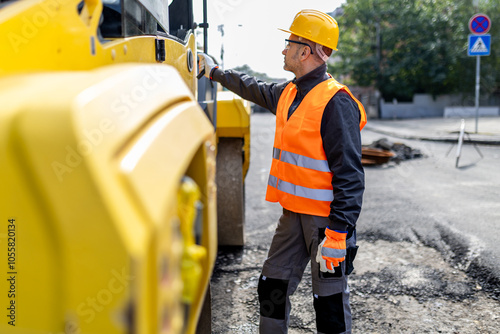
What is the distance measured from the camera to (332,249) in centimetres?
249

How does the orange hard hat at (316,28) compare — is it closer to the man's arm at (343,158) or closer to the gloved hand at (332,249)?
the man's arm at (343,158)

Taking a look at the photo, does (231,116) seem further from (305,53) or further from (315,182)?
(315,182)

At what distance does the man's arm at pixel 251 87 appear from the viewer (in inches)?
128

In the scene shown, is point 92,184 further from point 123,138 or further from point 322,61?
point 322,61

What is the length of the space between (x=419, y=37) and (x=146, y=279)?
33.1m

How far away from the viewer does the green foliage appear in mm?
30969

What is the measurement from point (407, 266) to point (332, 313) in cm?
179

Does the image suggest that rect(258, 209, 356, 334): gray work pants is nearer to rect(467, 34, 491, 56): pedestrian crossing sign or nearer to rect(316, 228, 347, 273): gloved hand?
rect(316, 228, 347, 273): gloved hand

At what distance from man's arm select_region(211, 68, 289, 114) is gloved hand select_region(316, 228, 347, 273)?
3.48 ft

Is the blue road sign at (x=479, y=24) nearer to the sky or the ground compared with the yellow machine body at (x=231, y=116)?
nearer to the sky

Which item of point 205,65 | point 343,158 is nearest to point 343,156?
point 343,158

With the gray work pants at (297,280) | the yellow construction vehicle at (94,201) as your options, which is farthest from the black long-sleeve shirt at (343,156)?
the yellow construction vehicle at (94,201)

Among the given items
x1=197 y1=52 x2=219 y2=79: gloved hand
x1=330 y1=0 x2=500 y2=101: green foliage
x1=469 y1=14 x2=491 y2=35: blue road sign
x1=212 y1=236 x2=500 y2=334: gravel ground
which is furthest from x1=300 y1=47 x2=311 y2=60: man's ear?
x1=330 y1=0 x2=500 y2=101: green foliage

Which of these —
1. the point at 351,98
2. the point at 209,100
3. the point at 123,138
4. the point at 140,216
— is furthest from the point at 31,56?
the point at 209,100
